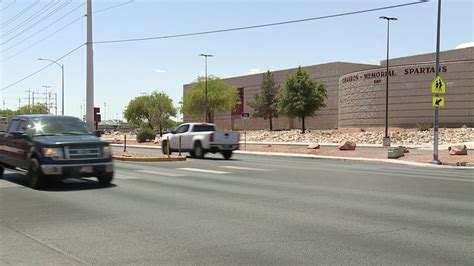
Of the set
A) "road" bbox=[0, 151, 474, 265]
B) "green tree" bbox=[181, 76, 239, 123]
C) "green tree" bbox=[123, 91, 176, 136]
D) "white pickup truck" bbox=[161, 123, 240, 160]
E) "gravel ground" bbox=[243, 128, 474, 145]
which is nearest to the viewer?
"road" bbox=[0, 151, 474, 265]

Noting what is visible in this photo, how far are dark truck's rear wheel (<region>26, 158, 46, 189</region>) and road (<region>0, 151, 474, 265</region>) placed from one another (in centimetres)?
40

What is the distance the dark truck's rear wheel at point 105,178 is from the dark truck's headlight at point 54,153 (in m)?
1.50

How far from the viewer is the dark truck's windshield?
44.1 ft

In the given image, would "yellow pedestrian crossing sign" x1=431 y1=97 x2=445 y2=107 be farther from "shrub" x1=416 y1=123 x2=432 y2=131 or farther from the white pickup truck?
"shrub" x1=416 y1=123 x2=432 y2=131

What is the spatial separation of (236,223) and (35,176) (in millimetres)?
6446

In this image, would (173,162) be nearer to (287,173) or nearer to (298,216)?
(287,173)

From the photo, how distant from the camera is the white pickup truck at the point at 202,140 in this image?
2686 cm

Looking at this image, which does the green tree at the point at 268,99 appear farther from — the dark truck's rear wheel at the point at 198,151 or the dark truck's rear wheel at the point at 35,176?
the dark truck's rear wheel at the point at 35,176

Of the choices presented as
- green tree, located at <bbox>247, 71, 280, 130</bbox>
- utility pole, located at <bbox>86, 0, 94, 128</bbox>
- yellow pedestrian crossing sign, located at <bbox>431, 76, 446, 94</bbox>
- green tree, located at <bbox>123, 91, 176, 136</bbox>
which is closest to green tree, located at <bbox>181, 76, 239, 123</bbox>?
green tree, located at <bbox>247, 71, 280, 130</bbox>

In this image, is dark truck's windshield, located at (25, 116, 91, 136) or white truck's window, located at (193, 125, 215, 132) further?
white truck's window, located at (193, 125, 215, 132)

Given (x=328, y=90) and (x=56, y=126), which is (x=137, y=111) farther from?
(x=56, y=126)

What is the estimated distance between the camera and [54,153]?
41.1ft

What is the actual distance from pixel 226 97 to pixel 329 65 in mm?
18557

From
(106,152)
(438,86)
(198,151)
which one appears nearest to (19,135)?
(106,152)
